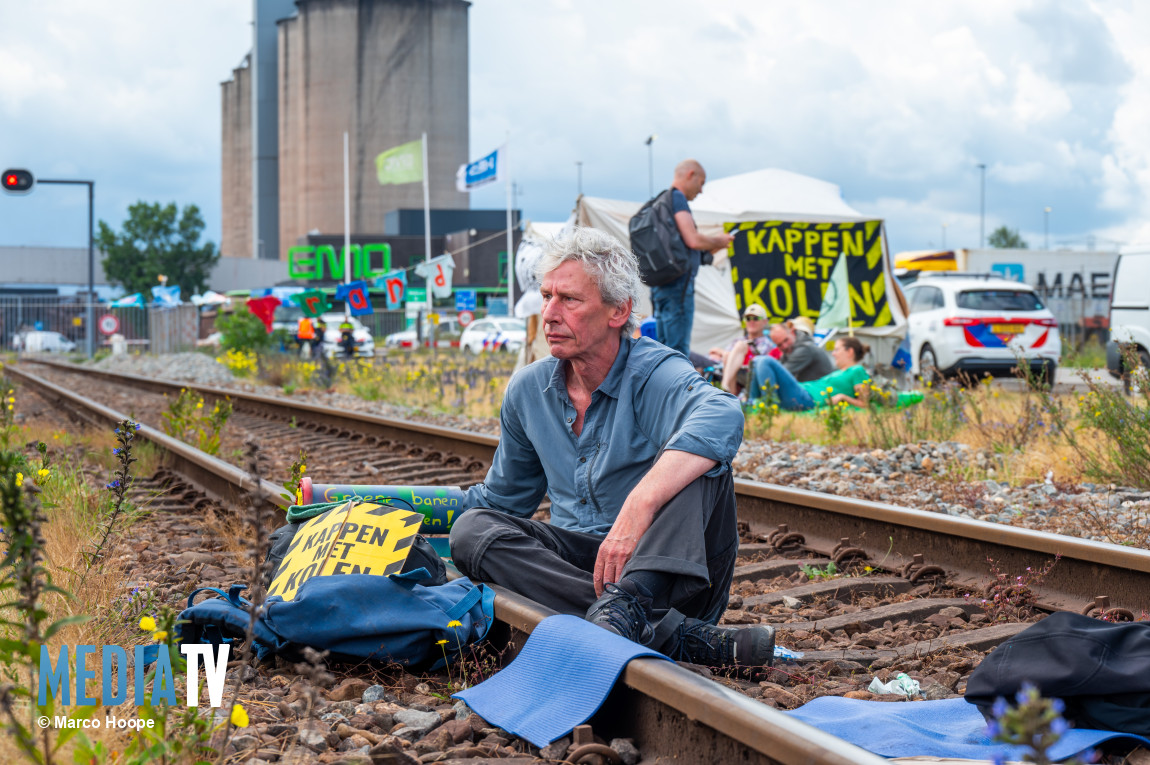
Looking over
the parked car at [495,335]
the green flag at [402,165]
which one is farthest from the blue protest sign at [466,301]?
the parked car at [495,335]

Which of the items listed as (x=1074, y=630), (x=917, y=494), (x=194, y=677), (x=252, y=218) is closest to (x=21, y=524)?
(x=194, y=677)

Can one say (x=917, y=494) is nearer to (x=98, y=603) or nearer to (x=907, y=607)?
(x=907, y=607)

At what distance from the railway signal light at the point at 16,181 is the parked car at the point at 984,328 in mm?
21332

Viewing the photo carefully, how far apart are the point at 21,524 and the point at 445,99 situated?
78154 millimetres

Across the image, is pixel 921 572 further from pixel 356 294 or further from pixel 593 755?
pixel 356 294

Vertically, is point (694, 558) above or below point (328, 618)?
above

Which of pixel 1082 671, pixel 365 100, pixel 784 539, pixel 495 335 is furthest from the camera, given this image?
pixel 365 100

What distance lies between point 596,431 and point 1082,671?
1.66m

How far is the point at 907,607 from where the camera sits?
397 centimetres

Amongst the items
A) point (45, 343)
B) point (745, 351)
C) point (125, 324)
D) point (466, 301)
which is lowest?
point (45, 343)

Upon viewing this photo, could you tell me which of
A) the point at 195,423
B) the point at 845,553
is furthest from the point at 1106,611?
the point at 195,423

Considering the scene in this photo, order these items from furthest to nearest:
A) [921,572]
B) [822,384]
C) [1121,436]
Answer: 1. [822,384]
2. [1121,436]
3. [921,572]

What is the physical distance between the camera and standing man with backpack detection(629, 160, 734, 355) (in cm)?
841

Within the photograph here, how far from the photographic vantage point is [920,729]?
8.32 ft
